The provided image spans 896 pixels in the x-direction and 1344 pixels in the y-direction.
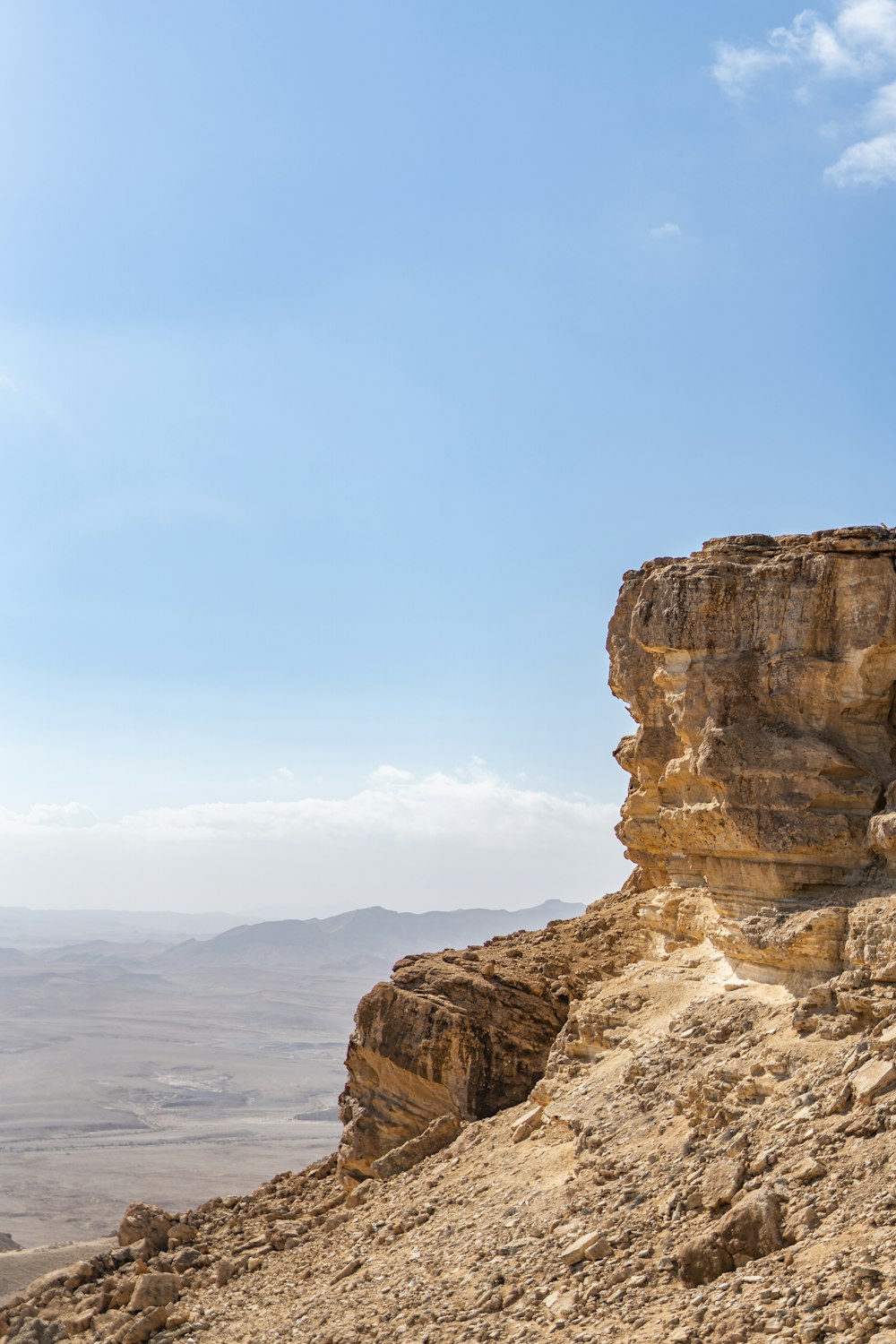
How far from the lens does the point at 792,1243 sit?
43.6 ft

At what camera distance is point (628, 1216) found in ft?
51.8

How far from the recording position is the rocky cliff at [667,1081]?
14.0 m

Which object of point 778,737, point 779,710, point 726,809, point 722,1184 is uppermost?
point 779,710

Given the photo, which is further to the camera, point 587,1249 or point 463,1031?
point 463,1031

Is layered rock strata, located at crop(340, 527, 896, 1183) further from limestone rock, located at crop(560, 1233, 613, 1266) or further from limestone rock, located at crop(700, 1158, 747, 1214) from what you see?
limestone rock, located at crop(560, 1233, 613, 1266)

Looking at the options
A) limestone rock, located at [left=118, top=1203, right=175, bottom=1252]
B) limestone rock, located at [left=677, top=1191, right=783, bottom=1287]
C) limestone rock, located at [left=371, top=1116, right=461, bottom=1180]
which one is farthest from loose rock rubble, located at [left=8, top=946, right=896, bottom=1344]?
limestone rock, located at [left=118, top=1203, right=175, bottom=1252]

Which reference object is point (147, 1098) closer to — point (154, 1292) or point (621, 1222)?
point (154, 1292)

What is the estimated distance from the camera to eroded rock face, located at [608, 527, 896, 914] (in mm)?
19719

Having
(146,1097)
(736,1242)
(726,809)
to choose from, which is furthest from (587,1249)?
(146,1097)

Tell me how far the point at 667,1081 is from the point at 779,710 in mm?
6647

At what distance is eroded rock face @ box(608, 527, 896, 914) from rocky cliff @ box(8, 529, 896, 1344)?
0.05 meters

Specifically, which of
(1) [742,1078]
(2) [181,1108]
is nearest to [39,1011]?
(2) [181,1108]

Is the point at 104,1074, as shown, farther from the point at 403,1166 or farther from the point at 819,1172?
the point at 819,1172

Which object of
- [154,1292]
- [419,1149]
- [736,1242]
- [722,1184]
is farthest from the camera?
[419,1149]
